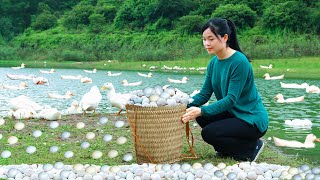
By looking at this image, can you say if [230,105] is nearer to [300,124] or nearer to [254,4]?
[300,124]

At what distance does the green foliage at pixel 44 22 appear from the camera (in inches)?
2095

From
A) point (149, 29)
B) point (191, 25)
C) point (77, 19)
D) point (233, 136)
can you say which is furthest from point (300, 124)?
point (77, 19)

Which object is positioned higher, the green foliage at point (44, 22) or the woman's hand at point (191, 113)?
the woman's hand at point (191, 113)

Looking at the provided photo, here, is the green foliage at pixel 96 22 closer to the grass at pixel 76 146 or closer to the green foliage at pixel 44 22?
the green foliage at pixel 44 22

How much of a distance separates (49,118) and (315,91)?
7883mm

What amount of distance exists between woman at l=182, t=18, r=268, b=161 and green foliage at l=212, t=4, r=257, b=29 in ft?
114

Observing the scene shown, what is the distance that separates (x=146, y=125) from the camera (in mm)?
4559

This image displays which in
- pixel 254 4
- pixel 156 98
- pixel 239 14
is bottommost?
pixel 239 14

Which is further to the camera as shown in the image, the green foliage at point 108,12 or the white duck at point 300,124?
the green foliage at point 108,12

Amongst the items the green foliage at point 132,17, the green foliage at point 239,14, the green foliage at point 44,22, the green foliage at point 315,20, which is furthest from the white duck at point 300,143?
the green foliage at point 44,22

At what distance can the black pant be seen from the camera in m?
4.62

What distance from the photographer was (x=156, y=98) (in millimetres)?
4621

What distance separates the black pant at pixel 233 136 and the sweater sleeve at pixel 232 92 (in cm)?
15

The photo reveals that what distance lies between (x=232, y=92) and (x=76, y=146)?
173 centimetres
